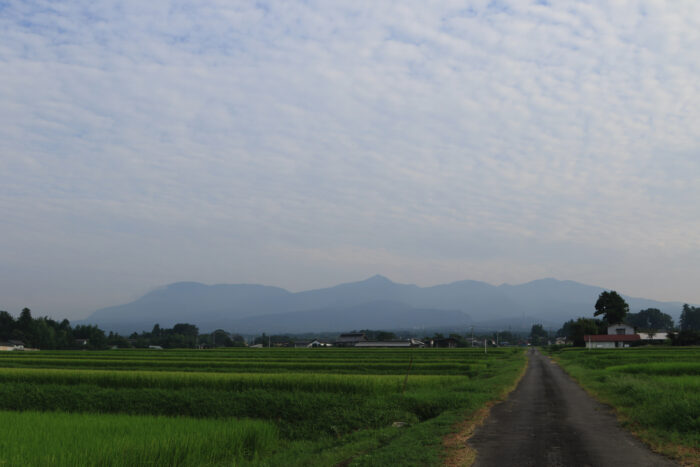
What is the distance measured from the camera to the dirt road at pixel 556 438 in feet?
35.3

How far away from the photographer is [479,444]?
12.6m

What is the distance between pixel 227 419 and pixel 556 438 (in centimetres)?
1090

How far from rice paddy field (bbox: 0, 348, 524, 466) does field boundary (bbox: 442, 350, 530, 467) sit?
24 cm

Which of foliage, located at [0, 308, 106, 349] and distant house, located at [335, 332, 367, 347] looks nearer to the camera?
foliage, located at [0, 308, 106, 349]

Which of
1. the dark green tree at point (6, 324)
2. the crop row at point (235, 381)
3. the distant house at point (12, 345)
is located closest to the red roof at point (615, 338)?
the crop row at point (235, 381)

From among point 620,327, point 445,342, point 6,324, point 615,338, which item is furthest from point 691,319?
point 6,324

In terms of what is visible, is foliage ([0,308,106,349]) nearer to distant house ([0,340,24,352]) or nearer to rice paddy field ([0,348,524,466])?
distant house ([0,340,24,352])

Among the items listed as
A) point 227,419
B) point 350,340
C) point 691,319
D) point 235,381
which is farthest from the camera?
point 691,319

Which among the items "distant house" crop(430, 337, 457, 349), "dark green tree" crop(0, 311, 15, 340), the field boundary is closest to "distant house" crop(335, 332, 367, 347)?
"distant house" crop(430, 337, 457, 349)

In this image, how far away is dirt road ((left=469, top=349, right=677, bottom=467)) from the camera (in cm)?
1075

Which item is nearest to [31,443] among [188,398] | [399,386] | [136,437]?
[136,437]

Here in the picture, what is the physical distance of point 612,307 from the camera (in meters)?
119

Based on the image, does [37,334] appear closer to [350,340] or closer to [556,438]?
[350,340]

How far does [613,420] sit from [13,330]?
140306mm
